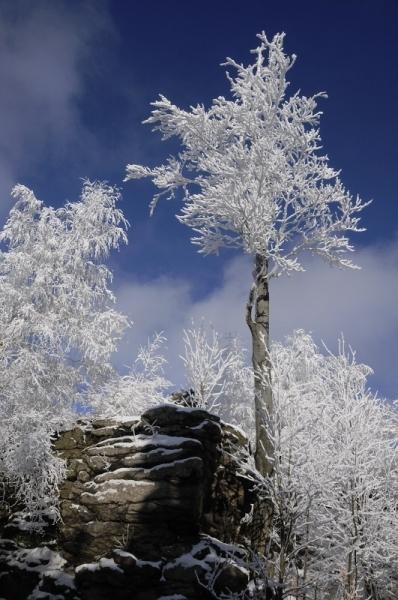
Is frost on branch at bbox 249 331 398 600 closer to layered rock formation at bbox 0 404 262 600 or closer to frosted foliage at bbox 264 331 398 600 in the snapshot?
frosted foliage at bbox 264 331 398 600

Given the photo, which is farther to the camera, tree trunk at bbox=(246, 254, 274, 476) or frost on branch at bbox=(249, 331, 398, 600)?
tree trunk at bbox=(246, 254, 274, 476)

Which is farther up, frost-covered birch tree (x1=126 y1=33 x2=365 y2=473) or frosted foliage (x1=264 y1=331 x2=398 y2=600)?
frost-covered birch tree (x1=126 y1=33 x2=365 y2=473)

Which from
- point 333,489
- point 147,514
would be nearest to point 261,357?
point 333,489

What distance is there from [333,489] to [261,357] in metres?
3.45

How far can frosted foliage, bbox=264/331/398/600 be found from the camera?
911 centimetres

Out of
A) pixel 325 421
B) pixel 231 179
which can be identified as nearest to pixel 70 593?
pixel 325 421

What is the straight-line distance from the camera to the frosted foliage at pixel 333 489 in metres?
9.11

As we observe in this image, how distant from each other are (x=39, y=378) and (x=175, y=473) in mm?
4472

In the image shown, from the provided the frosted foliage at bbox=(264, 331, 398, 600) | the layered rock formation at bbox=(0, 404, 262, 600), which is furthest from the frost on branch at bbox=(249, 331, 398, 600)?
the layered rock formation at bbox=(0, 404, 262, 600)

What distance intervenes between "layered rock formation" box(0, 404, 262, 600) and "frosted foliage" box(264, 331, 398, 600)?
126 centimetres

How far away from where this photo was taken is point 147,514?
9.83 m

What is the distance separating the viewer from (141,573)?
9242 millimetres

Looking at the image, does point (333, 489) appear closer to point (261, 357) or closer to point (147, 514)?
point (261, 357)

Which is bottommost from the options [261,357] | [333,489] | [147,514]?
[147,514]
